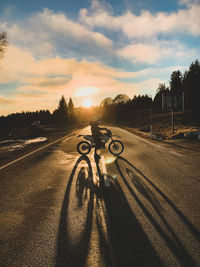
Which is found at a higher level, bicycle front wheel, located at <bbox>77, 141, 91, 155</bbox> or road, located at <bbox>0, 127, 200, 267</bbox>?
bicycle front wheel, located at <bbox>77, 141, 91, 155</bbox>

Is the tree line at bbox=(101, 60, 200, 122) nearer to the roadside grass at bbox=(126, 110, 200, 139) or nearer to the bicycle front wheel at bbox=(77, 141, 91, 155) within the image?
the roadside grass at bbox=(126, 110, 200, 139)

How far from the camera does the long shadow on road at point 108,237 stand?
6.58 ft

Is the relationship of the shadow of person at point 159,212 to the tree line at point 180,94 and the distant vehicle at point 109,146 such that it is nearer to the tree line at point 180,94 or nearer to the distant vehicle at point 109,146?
the distant vehicle at point 109,146

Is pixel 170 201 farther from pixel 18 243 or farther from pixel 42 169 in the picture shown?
pixel 42 169

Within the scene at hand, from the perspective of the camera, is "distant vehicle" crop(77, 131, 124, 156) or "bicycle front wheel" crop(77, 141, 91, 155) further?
"bicycle front wheel" crop(77, 141, 91, 155)

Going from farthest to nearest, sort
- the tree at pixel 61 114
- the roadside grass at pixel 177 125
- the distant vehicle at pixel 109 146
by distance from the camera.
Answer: the tree at pixel 61 114 → the roadside grass at pixel 177 125 → the distant vehicle at pixel 109 146

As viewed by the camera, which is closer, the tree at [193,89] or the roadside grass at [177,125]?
the roadside grass at [177,125]

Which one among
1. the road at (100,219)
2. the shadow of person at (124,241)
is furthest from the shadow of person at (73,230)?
the shadow of person at (124,241)

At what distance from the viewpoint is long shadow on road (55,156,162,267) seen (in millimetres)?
2004

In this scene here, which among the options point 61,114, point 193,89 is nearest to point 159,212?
point 193,89

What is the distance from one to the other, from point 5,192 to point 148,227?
140 inches

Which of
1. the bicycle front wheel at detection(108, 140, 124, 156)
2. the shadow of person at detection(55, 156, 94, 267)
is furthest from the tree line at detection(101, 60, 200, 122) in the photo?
the shadow of person at detection(55, 156, 94, 267)

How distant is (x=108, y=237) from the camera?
2.39 metres

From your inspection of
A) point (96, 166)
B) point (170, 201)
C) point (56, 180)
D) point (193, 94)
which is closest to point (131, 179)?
point (170, 201)
